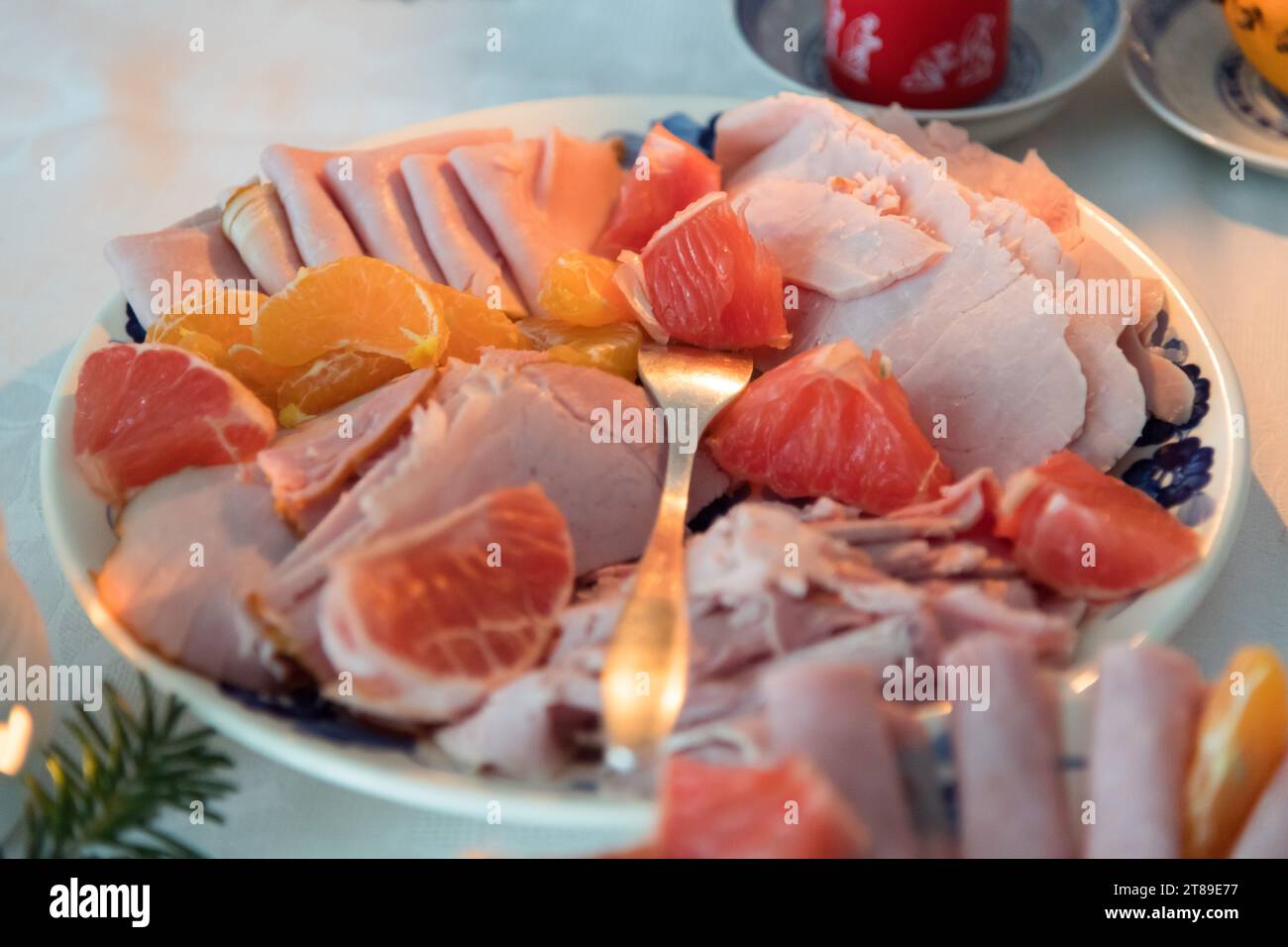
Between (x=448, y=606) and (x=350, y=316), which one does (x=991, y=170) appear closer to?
(x=350, y=316)

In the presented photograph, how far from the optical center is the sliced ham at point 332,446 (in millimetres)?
1315

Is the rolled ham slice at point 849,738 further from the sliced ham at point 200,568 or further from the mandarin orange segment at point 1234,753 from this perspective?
the sliced ham at point 200,568

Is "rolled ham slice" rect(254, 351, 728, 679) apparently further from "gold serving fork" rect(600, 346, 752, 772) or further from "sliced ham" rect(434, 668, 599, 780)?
"sliced ham" rect(434, 668, 599, 780)

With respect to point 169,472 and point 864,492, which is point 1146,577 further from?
point 169,472

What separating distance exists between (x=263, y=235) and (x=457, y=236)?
0.91 ft

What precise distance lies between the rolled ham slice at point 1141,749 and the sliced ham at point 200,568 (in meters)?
0.78

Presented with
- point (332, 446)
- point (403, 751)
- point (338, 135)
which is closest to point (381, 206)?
point (332, 446)

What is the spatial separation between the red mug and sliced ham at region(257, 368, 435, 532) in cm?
115

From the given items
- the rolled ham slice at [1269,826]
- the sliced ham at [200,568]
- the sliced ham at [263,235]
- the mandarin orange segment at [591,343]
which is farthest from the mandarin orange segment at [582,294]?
the rolled ham slice at [1269,826]

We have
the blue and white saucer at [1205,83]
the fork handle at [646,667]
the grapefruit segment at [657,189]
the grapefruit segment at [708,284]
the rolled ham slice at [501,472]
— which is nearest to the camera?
the fork handle at [646,667]

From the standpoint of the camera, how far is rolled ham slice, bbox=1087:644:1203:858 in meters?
0.96

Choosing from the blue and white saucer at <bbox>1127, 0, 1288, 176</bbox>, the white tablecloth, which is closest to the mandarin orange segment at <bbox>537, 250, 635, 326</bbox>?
the white tablecloth

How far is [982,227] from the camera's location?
1.60m
